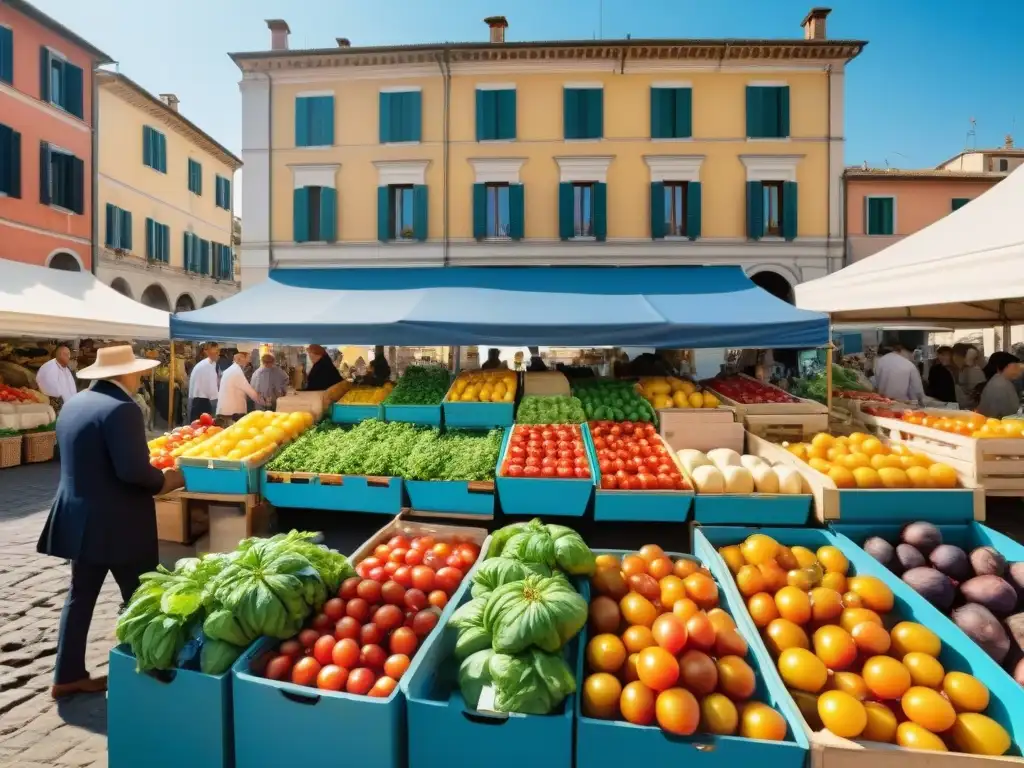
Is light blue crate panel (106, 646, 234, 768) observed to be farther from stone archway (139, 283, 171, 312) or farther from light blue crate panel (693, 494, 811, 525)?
stone archway (139, 283, 171, 312)

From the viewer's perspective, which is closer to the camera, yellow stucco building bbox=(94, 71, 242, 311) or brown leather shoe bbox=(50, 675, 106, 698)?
brown leather shoe bbox=(50, 675, 106, 698)

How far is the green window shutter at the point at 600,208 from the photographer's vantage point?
640 inches

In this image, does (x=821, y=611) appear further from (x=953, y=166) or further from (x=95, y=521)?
(x=953, y=166)

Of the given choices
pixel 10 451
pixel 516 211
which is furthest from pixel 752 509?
pixel 516 211

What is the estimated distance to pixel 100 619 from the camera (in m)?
3.83

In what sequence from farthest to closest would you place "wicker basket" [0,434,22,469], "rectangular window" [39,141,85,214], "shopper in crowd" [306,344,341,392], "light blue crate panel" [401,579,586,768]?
"rectangular window" [39,141,85,214]
"wicker basket" [0,434,22,469]
"shopper in crowd" [306,344,341,392]
"light blue crate panel" [401,579,586,768]

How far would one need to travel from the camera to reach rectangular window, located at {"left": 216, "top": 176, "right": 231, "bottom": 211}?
24.7 metres

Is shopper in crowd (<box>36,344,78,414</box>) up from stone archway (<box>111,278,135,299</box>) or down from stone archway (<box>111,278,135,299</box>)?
down

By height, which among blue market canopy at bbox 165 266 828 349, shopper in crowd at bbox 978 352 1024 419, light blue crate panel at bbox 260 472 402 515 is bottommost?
light blue crate panel at bbox 260 472 402 515

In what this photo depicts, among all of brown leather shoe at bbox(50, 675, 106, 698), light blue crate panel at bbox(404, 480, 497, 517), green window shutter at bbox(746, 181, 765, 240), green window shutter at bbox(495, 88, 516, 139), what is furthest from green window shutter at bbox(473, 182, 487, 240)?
brown leather shoe at bbox(50, 675, 106, 698)

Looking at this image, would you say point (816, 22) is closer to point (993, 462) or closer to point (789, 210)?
point (789, 210)

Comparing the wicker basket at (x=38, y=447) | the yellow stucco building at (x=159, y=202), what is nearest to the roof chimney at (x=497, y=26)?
the yellow stucco building at (x=159, y=202)

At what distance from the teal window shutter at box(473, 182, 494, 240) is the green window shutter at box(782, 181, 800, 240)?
8.53 m

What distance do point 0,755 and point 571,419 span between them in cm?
431
